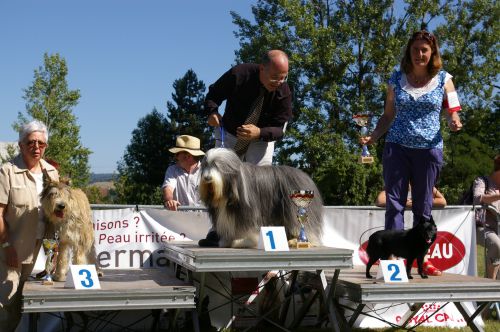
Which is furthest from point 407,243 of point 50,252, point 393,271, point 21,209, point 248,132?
point 21,209

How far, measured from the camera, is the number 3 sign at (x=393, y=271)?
13.8 feet

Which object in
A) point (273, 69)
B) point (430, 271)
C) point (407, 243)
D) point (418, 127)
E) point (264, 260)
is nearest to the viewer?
point (264, 260)

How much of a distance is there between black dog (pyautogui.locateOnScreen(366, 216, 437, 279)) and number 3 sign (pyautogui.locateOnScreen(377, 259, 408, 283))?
134 millimetres

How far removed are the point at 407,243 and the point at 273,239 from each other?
2.99ft

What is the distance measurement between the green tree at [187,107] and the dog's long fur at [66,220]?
38.2 meters

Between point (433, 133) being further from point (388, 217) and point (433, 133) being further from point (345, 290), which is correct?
point (345, 290)

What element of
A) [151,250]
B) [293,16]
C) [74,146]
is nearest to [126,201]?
[74,146]

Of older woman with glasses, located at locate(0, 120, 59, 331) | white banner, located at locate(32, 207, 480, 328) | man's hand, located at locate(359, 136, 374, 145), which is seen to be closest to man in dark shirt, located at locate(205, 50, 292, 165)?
man's hand, located at locate(359, 136, 374, 145)

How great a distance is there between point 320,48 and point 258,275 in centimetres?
2179

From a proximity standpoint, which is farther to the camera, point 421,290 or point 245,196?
point 245,196

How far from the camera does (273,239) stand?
419 cm

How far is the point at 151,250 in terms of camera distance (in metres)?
5.91

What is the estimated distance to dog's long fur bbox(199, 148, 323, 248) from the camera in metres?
4.35

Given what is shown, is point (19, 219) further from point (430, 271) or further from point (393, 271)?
point (430, 271)
